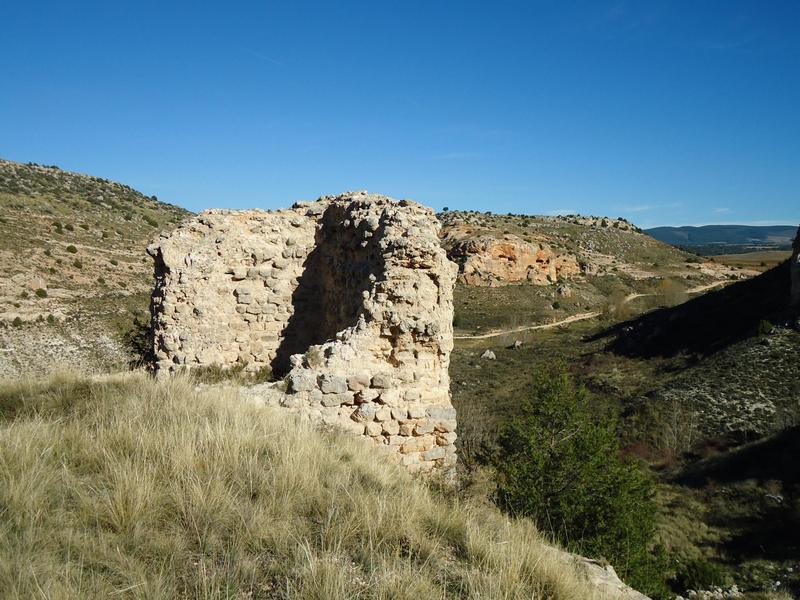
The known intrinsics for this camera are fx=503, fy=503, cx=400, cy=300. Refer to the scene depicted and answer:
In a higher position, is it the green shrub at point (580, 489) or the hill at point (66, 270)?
the hill at point (66, 270)

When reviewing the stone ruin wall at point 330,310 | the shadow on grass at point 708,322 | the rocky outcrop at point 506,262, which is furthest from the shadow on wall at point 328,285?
the rocky outcrop at point 506,262

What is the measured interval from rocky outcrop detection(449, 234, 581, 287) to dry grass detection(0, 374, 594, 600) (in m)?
48.3

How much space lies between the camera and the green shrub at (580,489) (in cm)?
820

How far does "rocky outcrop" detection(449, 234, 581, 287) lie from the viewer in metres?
53.2

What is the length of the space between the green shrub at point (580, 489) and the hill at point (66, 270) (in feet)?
34.7

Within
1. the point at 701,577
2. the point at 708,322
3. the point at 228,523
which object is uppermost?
the point at 228,523

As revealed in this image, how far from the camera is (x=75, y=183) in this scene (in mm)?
48188

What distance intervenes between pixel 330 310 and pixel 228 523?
6095 mm

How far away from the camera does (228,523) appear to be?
10.0ft

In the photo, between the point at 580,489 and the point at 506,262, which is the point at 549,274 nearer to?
the point at 506,262

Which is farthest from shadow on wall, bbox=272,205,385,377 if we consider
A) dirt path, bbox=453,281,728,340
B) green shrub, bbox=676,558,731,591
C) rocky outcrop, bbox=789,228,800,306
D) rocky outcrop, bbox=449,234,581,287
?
rocky outcrop, bbox=449,234,581,287

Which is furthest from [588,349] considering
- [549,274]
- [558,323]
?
[549,274]

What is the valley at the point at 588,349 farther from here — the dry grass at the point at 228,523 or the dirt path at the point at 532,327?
the dry grass at the point at 228,523

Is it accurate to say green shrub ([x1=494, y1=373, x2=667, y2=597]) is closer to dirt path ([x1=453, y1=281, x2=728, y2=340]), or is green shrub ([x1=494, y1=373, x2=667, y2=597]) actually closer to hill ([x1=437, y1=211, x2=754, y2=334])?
dirt path ([x1=453, y1=281, x2=728, y2=340])
